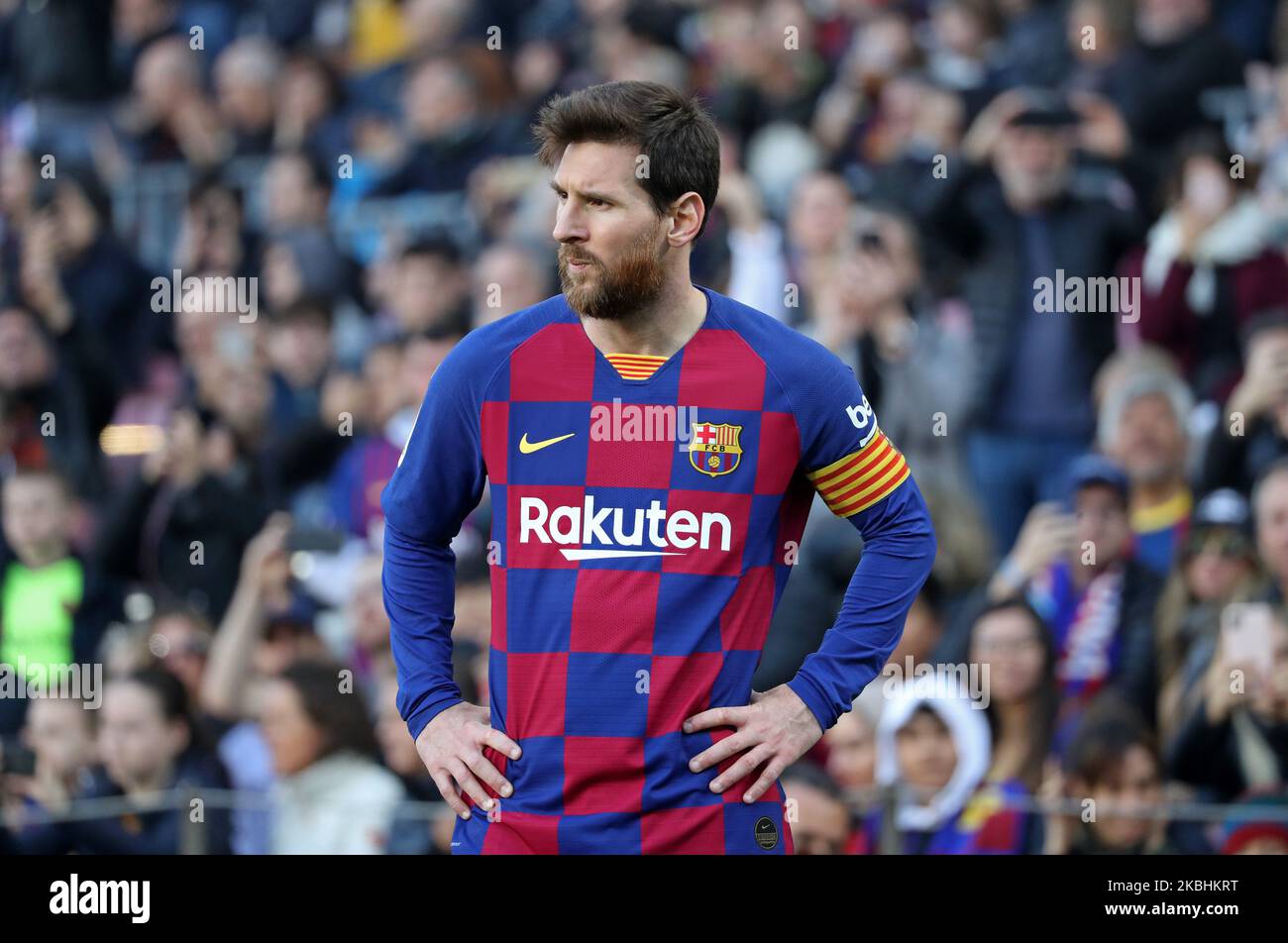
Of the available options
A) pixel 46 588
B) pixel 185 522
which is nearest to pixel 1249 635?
pixel 185 522

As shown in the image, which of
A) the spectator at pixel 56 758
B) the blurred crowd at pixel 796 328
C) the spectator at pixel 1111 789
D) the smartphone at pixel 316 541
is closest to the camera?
the spectator at pixel 1111 789

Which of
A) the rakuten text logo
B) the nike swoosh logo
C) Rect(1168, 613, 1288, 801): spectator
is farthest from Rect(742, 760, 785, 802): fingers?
Rect(1168, 613, 1288, 801): spectator

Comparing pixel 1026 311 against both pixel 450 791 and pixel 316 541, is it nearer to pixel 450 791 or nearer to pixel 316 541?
pixel 316 541

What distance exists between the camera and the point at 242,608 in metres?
7.32

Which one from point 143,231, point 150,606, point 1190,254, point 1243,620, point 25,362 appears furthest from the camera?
point 143,231

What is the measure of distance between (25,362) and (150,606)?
5.11 feet

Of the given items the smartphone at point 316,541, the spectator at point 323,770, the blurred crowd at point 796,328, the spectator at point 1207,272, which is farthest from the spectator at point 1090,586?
the smartphone at point 316,541

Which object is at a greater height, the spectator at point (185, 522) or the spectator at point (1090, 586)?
the spectator at point (185, 522)

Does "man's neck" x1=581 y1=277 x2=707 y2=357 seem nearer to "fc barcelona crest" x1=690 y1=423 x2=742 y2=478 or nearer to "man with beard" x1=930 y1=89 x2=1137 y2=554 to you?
"fc barcelona crest" x1=690 y1=423 x2=742 y2=478

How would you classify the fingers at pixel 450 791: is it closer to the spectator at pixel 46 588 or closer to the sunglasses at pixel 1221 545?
the sunglasses at pixel 1221 545
